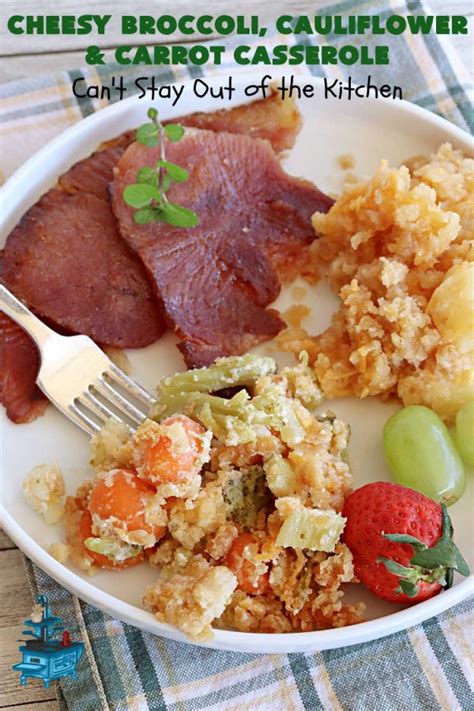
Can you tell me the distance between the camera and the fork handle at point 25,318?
215 cm

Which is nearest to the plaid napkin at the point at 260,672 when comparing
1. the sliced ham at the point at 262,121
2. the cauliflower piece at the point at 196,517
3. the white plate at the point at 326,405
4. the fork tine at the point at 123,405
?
the white plate at the point at 326,405

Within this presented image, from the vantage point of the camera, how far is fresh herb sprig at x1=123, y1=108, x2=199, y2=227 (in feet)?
7.40

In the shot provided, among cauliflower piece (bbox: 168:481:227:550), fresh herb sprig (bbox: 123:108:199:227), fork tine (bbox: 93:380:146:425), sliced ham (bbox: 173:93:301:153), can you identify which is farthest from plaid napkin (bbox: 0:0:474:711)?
sliced ham (bbox: 173:93:301:153)

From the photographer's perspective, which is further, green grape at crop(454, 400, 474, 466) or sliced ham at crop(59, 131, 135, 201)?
sliced ham at crop(59, 131, 135, 201)

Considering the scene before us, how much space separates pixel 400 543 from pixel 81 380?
876mm

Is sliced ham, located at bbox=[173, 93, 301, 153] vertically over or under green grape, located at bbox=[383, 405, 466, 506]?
over

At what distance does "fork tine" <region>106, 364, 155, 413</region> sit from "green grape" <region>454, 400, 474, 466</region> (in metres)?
0.74

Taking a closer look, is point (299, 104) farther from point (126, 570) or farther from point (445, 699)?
point (445, 699)

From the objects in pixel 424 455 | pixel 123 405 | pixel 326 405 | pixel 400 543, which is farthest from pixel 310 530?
pixel 123 405

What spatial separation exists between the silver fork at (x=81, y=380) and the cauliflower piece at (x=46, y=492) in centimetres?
15

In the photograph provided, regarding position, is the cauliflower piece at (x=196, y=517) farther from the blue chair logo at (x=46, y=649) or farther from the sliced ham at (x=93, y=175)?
the sliced ham at (x=93, y=175)

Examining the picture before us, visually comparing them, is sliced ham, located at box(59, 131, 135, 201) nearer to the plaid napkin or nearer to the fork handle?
the fork handle

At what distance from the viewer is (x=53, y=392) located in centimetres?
213

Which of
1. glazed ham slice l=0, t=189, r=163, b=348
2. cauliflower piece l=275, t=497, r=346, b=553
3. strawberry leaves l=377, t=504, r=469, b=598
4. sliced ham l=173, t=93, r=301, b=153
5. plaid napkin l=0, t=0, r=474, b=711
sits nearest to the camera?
strawberry leaves l=377, t=504, r=469, b=598
